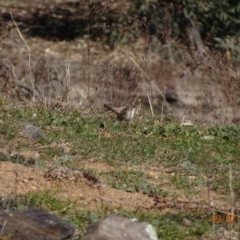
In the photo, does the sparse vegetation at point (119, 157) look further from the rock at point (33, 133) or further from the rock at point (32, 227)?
the rock at point (32, 227)

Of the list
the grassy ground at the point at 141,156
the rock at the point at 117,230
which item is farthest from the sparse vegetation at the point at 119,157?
the rock at the point at 117,230

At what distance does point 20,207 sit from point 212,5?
36.8 ft

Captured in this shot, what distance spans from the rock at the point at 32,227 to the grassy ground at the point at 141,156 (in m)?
0.32

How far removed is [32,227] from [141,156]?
2.02 meters

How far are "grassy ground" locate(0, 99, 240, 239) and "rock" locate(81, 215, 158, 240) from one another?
0.31 meters

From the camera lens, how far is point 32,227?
4949 mm

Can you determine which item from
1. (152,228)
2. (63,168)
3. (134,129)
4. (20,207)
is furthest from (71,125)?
(152,228)

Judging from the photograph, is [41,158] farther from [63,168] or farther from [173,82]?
[173,82]

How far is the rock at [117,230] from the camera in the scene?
4.82 meters

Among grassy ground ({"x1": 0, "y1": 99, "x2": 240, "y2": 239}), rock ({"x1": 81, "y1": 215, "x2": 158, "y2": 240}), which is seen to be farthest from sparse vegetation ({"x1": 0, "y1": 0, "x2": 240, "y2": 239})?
rock ({"x1": 81, "y1": 215, "x2": 158, "y2": 240})

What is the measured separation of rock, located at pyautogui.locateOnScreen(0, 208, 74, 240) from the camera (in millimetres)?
4930
